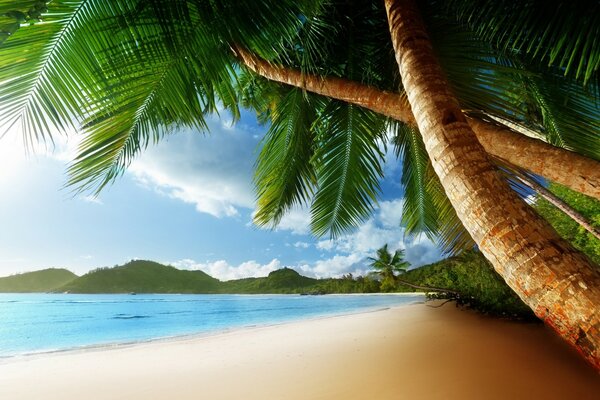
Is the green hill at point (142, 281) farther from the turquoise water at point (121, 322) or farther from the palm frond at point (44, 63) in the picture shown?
the palm frond at point (44, 63)

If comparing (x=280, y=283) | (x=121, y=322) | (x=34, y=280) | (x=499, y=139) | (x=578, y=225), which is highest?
(x=578, y=225)

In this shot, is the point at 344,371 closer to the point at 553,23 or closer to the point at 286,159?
the point at 286,159

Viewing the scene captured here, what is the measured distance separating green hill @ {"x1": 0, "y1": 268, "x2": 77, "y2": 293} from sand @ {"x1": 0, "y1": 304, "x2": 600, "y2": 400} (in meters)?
87.6

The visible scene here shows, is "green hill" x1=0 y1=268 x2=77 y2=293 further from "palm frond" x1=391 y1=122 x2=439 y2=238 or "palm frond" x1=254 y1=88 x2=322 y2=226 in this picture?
"palm frond" x1=391 y1=122 x2=439 y2=238

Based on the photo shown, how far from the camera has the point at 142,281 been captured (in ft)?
225

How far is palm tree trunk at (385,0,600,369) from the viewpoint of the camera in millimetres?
801

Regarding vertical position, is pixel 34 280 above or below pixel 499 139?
below

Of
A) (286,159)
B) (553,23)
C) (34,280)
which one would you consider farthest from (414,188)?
(34,280)

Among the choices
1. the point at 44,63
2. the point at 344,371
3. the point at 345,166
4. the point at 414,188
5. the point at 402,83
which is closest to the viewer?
the point at 44,63

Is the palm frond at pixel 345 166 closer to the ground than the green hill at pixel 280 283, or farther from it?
farther from it

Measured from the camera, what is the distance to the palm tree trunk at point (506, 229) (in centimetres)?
80

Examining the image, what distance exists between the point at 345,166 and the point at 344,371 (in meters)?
2.52

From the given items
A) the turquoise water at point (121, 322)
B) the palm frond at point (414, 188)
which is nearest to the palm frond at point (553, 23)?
the palm frond at point (414, 188)

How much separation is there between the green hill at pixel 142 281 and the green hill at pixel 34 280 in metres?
9.53
